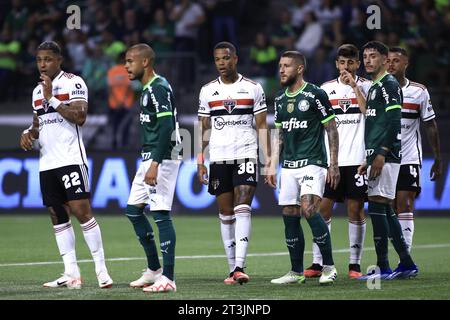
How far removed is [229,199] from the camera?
11.5 m

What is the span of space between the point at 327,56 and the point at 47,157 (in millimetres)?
12562

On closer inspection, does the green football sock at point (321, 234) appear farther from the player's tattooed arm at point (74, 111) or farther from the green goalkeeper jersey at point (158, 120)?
the player's tattooed arm at point (74, 111)

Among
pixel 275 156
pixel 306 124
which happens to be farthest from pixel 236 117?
pixel 306 124

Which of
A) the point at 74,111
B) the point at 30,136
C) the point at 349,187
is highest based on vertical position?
the point at 74,111

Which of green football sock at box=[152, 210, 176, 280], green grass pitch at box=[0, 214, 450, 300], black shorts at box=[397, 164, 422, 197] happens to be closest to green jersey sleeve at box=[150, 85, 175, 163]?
green football sock at box=[152, 210, 176, 280]

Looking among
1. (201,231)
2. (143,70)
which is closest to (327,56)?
(201,231)

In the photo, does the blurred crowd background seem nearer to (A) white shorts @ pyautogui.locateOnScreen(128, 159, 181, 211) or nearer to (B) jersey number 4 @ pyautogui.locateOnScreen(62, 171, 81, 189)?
(B) jersey number 4 @ pyautogui.locateOnScreen(62, 171, 81, 189)

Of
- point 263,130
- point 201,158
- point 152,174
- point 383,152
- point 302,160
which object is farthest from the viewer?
point 201,158

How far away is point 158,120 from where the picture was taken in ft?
33.1

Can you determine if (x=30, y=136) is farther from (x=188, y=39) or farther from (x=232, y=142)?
(x=188, y=39)

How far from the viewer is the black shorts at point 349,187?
11727mm

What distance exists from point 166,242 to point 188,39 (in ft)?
48.6

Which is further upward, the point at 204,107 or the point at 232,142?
the point at 204,107
